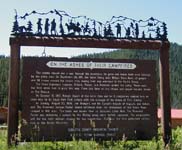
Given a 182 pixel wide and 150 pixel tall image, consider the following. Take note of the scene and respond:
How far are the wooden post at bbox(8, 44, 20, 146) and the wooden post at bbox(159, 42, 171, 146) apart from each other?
141 inches

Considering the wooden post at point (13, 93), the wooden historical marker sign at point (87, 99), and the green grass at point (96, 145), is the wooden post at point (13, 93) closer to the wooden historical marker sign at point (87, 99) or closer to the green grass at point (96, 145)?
the wooden historical marker sign at point (87, 99)

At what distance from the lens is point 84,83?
37.7 ft

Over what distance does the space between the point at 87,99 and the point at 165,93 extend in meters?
2.06

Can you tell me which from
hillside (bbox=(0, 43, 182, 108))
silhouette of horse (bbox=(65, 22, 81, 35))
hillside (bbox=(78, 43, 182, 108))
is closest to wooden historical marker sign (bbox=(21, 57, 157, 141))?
silhouette of horse (bbox=(65, 22, 81, 35))

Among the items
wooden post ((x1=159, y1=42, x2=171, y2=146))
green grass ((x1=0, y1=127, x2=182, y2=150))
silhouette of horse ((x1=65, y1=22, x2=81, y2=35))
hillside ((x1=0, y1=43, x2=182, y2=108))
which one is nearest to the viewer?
green grass ((x1=0, y1=127, x2=182, y2=150))

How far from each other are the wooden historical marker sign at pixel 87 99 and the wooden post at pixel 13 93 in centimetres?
21

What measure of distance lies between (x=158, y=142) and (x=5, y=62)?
115 m

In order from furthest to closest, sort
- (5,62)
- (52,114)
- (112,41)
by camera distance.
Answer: (5,62) → (112,41) → (52,114)

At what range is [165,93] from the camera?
1209 centimetres

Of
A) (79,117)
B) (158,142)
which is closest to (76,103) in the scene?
(79,117)

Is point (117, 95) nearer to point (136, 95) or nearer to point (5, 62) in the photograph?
point (136, 95)

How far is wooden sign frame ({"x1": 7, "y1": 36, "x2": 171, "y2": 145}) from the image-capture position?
1121cm

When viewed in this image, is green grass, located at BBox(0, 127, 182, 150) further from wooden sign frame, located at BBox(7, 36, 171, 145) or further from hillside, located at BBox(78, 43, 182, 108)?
hillside, located at BBox(78, 43, 182, 108)

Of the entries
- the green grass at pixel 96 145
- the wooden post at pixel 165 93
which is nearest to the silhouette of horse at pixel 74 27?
the wooden post at pixel 165 93
